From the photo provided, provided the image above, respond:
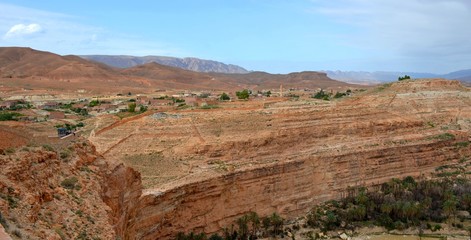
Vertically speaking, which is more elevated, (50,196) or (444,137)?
(50,196)

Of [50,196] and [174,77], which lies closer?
[50,196]

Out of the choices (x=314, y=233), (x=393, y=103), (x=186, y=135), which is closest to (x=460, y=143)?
(x=393, y=103)

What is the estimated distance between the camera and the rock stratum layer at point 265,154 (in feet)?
70.7

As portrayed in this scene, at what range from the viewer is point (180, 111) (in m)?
32.3

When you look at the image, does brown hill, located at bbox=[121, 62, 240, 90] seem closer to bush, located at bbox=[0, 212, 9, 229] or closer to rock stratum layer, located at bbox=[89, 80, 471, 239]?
rock stratum layer, located at bbox=[89, 80, 471, 239]

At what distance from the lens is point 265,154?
1093 inches

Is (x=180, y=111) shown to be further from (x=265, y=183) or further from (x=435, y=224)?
(x=435, y=224)

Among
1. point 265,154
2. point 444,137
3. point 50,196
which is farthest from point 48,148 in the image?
point 444,137

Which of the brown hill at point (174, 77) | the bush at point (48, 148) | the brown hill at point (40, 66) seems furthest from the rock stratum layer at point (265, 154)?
the brown hill at point (174, 77)

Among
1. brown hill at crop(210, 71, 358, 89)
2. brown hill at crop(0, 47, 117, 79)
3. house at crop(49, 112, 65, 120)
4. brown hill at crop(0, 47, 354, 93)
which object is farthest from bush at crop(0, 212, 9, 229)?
brown hill at crop(210, 71, 358, 89)

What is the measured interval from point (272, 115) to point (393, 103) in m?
13.4

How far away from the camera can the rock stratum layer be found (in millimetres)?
21547

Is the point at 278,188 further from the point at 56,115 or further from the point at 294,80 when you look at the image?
the point at 294,80

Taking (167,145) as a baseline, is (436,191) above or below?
below
